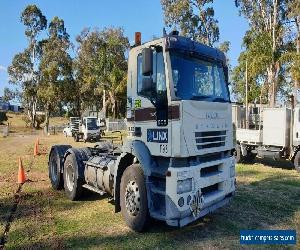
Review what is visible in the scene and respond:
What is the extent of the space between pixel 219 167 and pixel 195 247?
5.61ft

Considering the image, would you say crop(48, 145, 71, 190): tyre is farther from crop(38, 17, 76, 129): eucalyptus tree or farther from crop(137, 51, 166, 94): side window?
crop(38, 17, 76, 129): eucalyptus tree

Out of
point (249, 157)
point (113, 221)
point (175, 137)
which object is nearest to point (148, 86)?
point (175, 137)

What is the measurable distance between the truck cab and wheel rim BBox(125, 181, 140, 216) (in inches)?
16.9

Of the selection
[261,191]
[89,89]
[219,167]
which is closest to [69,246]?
[219,167]

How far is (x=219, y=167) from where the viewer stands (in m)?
7.84

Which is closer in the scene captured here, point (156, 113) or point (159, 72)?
point (159, 72)

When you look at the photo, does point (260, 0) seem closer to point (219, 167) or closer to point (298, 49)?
point (298, 49)

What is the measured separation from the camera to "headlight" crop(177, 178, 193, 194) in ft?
21.7

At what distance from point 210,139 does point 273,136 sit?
35.5 feet

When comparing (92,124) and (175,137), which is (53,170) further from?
(92,124)

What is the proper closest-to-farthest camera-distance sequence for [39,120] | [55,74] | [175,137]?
[175,137] < [55,74] < [39,120]

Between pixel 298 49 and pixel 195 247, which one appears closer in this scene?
pixel 195 247

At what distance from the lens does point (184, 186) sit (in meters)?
6.70

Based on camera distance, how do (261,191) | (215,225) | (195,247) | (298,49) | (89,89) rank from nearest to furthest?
(195,247) < (215,225) < (261,191) < (298,49) < (89,89)
